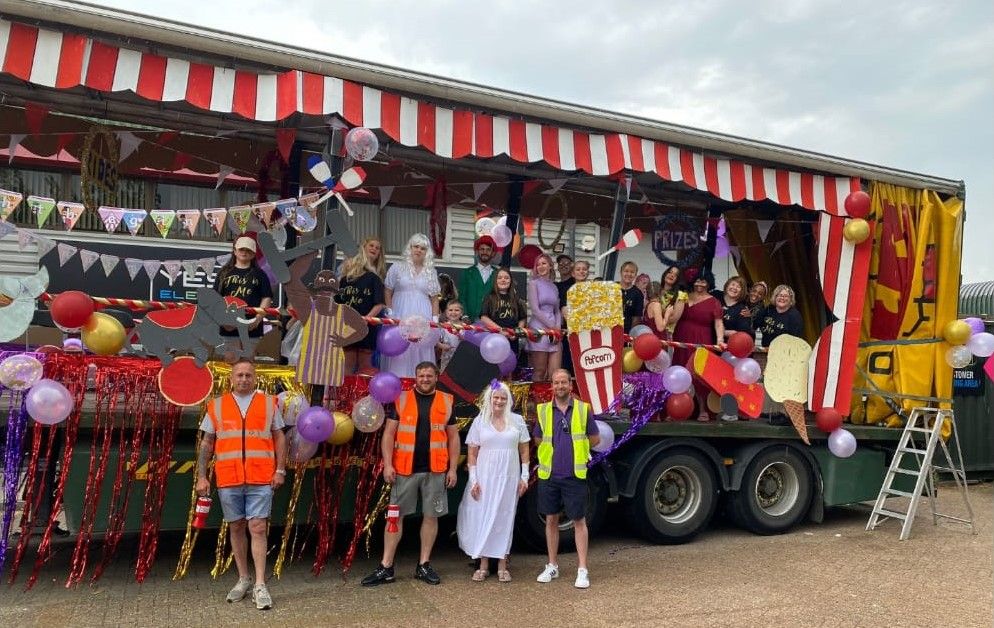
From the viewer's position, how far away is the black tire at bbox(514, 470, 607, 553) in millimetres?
6148

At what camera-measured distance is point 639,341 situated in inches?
250

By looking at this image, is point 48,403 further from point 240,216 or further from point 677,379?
point 677,379

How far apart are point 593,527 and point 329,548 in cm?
220

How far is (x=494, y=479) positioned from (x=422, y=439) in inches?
23.8

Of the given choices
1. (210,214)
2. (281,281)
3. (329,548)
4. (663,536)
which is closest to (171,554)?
(329,548)

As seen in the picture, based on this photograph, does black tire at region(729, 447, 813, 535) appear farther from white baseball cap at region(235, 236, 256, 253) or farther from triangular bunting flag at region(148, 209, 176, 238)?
triangular bunting flag at region(148, 209, 176, 238)

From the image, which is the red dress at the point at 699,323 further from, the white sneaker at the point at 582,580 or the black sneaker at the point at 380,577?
the black sneaker at the point at 380,577

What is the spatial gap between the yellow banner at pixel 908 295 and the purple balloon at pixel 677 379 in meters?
2.78

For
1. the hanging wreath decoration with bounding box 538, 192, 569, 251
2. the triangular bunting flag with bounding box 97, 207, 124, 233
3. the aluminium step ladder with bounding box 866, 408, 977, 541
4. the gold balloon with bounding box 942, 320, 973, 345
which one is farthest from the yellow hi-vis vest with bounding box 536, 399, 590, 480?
the gold balloon with bounding box 942, 320, 973, 345

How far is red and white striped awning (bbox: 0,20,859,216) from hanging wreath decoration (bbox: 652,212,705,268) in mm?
1545

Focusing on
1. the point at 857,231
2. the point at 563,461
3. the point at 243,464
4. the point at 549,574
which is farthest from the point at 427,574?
the point at 857,231

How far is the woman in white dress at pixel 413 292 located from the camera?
618 centimetres

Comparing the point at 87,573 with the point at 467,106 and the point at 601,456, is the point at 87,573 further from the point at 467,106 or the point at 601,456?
the point at 467,106

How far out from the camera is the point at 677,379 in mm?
6418
